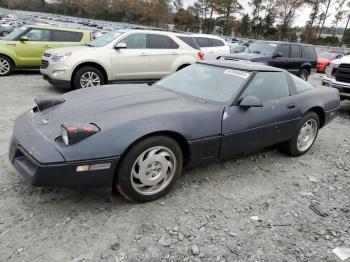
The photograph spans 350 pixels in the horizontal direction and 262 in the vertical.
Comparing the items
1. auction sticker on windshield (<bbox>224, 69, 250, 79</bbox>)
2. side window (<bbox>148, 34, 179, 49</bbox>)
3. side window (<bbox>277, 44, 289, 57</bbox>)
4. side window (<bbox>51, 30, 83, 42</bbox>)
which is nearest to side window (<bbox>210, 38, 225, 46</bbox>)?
side window (<bbox>277, 44, 289, 57</bbox>)

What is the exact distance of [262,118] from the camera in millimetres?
4070

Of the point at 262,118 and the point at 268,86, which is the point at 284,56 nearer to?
the point at 268,86

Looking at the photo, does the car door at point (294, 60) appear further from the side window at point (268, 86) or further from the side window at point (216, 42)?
the side window at point (268, 86)

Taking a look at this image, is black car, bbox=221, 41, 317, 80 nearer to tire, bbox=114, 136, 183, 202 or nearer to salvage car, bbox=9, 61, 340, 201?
salvage car, bbox=9, 61, 340, 201

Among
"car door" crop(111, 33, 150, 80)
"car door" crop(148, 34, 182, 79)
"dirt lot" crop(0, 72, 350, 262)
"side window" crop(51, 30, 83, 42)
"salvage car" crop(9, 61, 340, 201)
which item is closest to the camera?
"dirt lot" crop(0, 72, 350, 262)

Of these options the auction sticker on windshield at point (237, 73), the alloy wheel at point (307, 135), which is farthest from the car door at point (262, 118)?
the alloy wheel at point (307, 135)

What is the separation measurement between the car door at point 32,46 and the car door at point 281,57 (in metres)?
7.53

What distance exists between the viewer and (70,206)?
3.20 metres

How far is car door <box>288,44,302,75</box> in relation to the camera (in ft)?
40.0

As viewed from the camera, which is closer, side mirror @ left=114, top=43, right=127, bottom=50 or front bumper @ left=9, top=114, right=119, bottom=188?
front bumper @ left=9, top=114, right=119, bottom=188

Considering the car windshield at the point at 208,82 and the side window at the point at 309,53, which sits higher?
the car windshield at the point at 208,82

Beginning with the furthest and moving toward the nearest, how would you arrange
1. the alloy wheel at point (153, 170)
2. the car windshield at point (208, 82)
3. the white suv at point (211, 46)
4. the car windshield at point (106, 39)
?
the white suv at point (211, 46) → the car windshield at point (106, 39) → the car windshield at point (208, 82) → the alloy wheel at point (153, 170)

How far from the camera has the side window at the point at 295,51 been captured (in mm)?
12367

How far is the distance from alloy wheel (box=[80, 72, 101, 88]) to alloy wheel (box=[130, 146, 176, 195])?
17.4 feet
